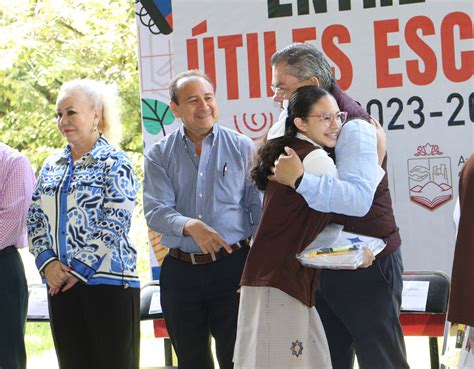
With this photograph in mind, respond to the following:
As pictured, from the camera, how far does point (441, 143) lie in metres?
4.00

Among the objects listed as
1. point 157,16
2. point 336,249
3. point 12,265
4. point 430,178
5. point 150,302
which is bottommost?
point 150,302

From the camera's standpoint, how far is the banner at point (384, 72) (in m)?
3.98

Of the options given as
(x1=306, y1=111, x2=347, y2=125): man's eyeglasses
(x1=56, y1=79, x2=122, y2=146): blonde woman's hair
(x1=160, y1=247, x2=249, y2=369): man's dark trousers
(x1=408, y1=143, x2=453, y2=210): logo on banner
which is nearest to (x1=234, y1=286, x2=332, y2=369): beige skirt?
(x1=306, y1=111, x2=347, y2=125): man's eyeglasses

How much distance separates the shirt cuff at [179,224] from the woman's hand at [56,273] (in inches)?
18.5

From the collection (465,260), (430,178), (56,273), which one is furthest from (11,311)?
(465,260)

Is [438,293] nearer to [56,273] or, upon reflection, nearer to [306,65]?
[306,65]

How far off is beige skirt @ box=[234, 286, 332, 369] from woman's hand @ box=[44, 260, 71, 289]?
3.44 ft

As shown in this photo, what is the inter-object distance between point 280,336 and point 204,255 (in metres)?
0.86

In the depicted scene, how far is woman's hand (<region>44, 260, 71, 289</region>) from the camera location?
3.50 metres

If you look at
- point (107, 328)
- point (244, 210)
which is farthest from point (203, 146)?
point (107, 328)

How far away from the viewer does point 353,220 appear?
2.89m

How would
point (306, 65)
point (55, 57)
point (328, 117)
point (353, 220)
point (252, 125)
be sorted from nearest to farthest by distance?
point (328, 117) < point (353, 220) < point (306, 65) < point (252, 125) < point (55, 57)

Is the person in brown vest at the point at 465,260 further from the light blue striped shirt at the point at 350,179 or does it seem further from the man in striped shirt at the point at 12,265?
the man in striped shirt at the point at 12,265

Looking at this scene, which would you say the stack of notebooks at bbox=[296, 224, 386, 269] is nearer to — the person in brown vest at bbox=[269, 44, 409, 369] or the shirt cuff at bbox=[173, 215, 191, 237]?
the person in brown vest at bbox=[269, 44, 409, 369]
